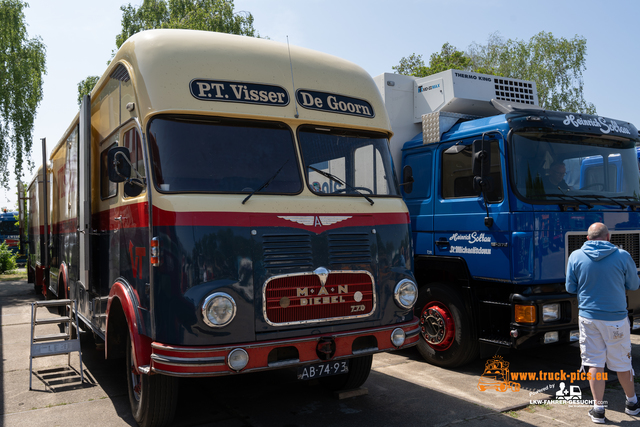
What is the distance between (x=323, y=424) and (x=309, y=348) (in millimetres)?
959

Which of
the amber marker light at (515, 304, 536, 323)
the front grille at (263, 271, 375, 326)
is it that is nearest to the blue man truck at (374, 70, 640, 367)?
the amber marker light at (515, 304, 536, 323)

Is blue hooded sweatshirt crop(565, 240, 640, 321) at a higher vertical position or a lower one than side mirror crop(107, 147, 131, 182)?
lower

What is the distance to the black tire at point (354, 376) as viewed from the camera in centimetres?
514

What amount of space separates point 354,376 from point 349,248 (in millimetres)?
1572

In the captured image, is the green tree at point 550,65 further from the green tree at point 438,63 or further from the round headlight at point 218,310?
the round headlight at point 218,310

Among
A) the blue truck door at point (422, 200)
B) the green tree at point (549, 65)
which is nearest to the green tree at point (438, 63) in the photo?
the green tree at point (549, 65)

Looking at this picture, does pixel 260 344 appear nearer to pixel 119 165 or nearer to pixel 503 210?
pixel 119 165

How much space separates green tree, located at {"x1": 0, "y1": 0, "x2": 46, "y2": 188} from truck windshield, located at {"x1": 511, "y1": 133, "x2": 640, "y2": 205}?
20892 millimetres

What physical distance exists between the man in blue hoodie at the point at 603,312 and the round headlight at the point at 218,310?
3202 mm

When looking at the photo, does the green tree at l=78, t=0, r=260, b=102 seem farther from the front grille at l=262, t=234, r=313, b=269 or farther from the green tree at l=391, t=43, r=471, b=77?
the front grille at l=262, t=234, r=313, b=269

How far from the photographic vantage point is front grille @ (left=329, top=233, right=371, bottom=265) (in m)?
4.29

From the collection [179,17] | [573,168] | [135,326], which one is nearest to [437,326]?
[573,168]

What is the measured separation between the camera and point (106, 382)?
5.93 m

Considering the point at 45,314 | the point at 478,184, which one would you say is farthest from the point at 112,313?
the point at 45,314
